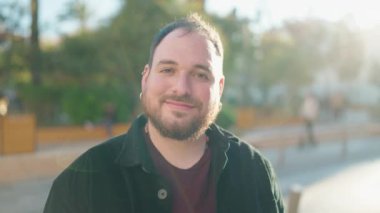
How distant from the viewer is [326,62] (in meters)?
31.5

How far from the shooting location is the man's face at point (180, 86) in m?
1.91

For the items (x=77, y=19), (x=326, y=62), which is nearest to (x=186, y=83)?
(x=77, y=19)

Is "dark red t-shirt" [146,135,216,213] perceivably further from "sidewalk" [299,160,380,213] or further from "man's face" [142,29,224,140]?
"sidewalk" [299,160,380,213]

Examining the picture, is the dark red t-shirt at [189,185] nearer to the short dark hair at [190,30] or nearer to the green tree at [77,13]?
the short dark hair at [190,30]

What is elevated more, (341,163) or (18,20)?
(18,20)

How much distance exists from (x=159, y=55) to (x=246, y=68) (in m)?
21.6

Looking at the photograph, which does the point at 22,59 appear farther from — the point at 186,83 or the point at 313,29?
the point at 313,29

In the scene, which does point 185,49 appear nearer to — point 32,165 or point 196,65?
point 196,65

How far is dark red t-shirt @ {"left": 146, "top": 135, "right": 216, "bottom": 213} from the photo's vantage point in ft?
6.11

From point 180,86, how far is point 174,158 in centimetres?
29

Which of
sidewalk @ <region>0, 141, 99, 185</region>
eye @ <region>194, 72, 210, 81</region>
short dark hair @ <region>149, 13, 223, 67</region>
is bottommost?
sidewalk @ <region>0, 141, 99, 185</region>

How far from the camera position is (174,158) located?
1.95 m

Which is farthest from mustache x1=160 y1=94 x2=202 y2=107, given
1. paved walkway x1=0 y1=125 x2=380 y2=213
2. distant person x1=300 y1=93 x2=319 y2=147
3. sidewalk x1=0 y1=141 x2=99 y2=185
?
distant person x1=300 y1=93 x2=319 y2=147

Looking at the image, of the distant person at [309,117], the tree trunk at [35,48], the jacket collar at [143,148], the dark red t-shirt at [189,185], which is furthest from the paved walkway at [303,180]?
the tree trunk at [35,48]
